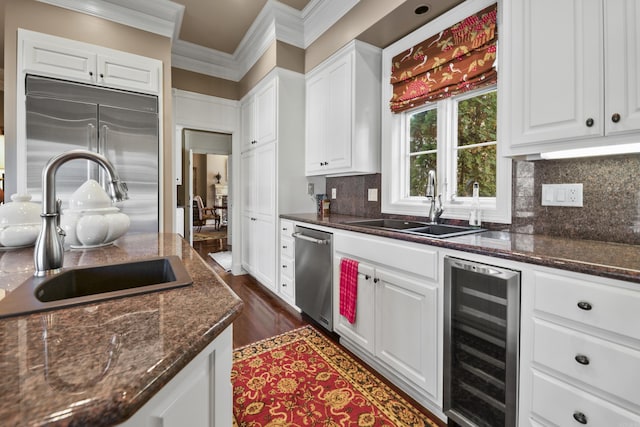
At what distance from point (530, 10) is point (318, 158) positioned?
6.49ft

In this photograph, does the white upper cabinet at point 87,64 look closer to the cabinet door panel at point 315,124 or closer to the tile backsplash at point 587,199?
the cabinet door panel at point 315,124

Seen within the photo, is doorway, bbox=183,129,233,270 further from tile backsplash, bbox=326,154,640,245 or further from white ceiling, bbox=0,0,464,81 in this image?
tile backsplash, bbox=326,154,640,245

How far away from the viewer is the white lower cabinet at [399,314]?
151cm

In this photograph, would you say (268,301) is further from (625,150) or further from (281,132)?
(625,150)

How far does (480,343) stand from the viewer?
1.32 meters

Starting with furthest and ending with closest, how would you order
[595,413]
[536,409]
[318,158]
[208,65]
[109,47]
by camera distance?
[208,65], [318,158], [109,47], [536,409], [595,413]

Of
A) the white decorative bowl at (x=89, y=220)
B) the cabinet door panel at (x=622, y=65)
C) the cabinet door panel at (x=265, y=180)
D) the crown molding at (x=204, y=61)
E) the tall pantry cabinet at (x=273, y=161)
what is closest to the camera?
the cabinet door panel at (x=622, y=65)

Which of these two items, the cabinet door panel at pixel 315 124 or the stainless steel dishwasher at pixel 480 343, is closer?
the stainless steel dishwasher at pixel 480 343

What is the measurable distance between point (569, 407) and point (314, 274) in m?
1.71

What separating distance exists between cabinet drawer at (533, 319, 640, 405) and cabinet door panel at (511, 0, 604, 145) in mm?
820

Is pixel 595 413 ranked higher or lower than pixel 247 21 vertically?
lower

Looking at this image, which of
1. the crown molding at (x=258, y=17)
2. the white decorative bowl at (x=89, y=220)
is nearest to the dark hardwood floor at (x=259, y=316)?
the white decorative bowl at (x=89, y=220)

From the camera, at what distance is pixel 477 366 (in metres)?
1.34

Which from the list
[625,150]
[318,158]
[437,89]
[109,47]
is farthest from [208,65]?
[625,150]
